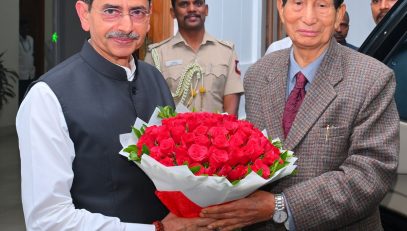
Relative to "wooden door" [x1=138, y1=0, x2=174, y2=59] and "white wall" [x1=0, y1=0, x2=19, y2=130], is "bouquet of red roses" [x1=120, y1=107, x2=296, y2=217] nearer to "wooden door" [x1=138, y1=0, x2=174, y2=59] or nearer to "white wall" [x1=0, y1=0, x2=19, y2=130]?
"wooden door" [x1=138, y1=0, x2=174, y2=59]

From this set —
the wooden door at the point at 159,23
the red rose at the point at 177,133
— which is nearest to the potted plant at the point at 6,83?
the wooden door at the point at 159,23

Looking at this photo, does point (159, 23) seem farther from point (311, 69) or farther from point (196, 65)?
point (311, 69)

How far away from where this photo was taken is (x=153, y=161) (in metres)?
1.42

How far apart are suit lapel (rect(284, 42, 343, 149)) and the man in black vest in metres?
0.38

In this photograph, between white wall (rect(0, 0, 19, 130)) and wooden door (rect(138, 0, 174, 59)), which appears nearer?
wooden door (rect(138, 0, 174, 59))

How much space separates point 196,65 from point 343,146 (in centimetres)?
178

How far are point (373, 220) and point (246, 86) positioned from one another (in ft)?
1.89

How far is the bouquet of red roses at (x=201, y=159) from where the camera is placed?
1.42 meters

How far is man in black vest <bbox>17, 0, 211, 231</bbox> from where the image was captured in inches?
57.7

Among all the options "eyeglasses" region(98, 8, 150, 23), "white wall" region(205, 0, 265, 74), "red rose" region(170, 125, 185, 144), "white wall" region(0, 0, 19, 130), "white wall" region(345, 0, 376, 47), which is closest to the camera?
"red rose" region(170, 125, 185, 144)

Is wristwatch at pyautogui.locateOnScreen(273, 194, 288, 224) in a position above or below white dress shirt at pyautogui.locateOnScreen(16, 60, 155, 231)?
below

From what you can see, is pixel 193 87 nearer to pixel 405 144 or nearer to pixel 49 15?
pixel 405 144

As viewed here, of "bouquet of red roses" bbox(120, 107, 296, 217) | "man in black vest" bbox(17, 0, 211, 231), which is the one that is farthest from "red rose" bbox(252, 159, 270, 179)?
"man in black vest" bbox(17, 0, 211, 231)

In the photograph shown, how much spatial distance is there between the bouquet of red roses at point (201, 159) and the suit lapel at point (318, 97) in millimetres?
157
